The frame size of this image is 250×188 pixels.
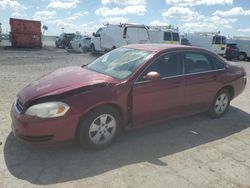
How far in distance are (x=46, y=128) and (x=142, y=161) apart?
145 cm

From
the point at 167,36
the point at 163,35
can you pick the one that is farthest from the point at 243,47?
the point at 163,35

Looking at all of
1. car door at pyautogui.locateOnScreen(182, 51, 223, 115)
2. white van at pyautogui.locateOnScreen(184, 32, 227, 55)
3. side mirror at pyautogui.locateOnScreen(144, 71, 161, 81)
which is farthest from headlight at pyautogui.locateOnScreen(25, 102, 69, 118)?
white van at pyautogui.locateOnScreen(184, 32, 227, 55)

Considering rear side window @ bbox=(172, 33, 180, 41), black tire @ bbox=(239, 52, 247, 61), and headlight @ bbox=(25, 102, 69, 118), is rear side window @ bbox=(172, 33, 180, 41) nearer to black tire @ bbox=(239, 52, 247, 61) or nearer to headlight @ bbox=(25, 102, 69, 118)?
black tire @ bbox=(239, 52, 247, 61)

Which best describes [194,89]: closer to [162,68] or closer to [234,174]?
[162,68]

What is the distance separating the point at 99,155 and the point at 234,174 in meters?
1.95

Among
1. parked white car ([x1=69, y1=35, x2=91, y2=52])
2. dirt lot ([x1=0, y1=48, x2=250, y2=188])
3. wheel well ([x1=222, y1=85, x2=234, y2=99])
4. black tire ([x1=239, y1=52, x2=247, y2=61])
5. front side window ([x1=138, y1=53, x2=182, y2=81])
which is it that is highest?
parked white car ([x1=69, y1=35, x2=91, y2=52])

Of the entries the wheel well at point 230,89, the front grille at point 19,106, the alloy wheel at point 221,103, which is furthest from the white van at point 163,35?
the front grille at point 19,106

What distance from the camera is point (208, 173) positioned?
387cm

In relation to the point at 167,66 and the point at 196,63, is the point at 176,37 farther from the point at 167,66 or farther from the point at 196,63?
the point at 167,66

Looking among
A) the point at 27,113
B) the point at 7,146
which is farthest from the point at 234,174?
the point at 7,146

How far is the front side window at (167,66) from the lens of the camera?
15.9ft

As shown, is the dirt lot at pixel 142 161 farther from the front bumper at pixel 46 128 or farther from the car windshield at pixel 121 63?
the car windshield at pixel 121 63

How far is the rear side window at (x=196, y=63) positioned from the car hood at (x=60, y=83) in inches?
67.8

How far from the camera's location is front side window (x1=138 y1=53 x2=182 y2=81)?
4.85 meters
